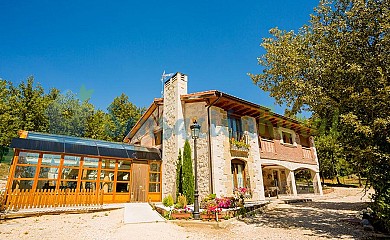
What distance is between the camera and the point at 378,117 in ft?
18.8

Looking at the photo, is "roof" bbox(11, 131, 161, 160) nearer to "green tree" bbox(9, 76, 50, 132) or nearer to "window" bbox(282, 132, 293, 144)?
"window" bbox(282, 132, 293, 144)

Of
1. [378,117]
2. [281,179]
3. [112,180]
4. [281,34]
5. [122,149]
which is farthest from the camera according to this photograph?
[281,179]

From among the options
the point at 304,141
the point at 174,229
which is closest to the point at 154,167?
the point at 174,229

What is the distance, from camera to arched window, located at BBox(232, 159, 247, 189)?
13.0m

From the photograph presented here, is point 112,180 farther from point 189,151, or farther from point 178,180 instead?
point 189,151

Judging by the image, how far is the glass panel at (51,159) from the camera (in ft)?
36.9

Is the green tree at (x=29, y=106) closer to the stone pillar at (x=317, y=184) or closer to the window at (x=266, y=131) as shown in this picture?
the window at (x=266, y=131)

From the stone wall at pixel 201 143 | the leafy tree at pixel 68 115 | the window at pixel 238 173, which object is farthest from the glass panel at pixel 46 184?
the leafy tree at pixel 68 115

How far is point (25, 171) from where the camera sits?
423 inches

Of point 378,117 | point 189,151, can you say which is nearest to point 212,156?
point 189,151

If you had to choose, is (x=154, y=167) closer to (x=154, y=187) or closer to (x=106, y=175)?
(x=154, y=187)

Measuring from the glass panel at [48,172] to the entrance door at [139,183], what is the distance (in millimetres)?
3954

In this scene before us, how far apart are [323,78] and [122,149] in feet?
36.2

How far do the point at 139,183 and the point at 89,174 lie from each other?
2791mm
